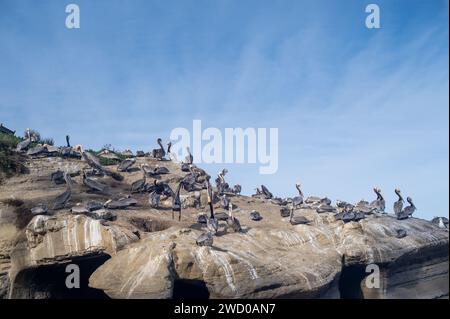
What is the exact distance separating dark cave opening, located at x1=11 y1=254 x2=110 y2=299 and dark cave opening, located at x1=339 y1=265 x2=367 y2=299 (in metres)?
11.3

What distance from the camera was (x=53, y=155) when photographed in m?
26.7

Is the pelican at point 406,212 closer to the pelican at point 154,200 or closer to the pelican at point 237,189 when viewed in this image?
the pelican at point 237,189

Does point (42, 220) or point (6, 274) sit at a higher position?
point (42, 220)

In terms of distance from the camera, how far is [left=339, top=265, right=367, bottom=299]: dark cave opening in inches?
896

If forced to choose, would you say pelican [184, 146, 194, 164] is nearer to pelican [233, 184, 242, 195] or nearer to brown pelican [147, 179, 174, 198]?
pelican [233, 184, 242, 195]

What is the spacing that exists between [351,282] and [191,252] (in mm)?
9798

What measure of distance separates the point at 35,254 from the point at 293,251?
10264 mm

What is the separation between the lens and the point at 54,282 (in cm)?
1931

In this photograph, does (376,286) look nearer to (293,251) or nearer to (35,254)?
(293,251)

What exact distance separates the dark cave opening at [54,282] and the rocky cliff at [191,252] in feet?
0.13

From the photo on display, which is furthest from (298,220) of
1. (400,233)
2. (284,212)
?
(400,233)

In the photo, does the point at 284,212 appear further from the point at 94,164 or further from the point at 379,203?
the point at 94,164

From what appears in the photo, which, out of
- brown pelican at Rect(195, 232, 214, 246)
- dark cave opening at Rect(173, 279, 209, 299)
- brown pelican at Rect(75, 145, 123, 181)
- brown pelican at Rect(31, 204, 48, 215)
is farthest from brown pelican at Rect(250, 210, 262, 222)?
brown pelican at Rect(31, 204, 48, 215)

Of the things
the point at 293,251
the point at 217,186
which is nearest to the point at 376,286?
the point at 293,251
